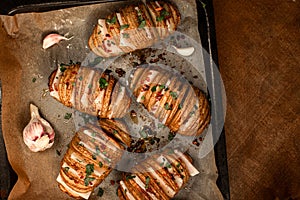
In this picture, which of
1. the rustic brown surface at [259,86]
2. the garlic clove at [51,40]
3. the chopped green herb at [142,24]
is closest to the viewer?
the chopped green herb at [142,24]

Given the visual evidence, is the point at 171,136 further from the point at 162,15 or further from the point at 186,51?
the point at 162,15

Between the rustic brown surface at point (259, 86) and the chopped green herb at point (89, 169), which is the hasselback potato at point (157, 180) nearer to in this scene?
the chopped green herb at point (89, 169)

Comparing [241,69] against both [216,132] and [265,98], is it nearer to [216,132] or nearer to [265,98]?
[265,98]

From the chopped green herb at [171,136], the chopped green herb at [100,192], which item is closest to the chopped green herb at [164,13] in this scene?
the chopped green herb at [171,136]

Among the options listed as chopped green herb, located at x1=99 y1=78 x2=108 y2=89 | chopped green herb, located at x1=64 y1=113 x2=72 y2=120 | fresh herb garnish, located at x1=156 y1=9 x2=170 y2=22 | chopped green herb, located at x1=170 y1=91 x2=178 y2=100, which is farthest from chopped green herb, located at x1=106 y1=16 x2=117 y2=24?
chopped green herb, located at x1=64 y1=113 x2=72 y2=120

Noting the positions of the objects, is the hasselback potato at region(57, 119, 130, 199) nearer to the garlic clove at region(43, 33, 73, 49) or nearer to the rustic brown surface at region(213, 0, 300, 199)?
the garlic clove at region(43, 33, 73, 49)
